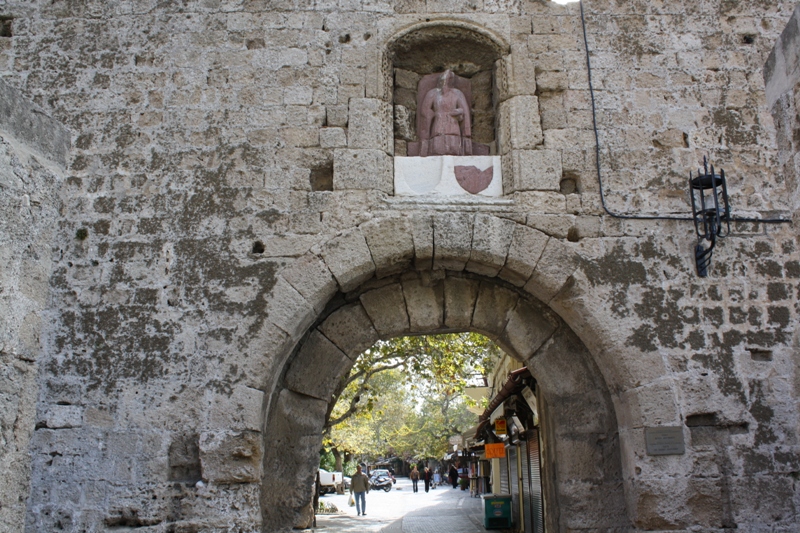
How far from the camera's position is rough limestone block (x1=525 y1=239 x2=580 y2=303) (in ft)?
15.4

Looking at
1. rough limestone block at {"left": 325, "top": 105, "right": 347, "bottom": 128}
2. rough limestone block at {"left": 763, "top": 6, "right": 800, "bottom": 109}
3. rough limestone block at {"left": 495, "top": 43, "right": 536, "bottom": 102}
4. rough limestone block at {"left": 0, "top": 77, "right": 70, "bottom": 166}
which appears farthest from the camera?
rough limestone block at {"left": 495, "top": 43, "right": 536, "bottom": 102}

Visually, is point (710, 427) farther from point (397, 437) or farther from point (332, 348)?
point (397, 437)

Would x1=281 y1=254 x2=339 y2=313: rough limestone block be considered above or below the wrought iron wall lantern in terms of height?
below

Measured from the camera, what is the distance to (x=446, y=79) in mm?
5582

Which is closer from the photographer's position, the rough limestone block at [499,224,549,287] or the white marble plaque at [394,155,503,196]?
the rough limestone block at [499,224,549,287]

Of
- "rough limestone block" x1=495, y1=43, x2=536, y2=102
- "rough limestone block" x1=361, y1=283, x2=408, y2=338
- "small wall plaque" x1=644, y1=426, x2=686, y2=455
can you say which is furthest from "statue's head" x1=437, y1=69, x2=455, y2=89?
"small wall plaque" x1=644, y1=426, x2=686, y2=455

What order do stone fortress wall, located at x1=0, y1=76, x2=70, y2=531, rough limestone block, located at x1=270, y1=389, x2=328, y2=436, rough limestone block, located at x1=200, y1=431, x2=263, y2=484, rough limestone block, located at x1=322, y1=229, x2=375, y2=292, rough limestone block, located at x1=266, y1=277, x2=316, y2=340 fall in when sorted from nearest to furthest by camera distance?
stone fortress wall, located at x1=0, y1=76, x2=70, y2=531
rough limestone block, located at x1=200, y1=431, x2=263, y2=484
rough limestone block, located at x1=266, y1=277, x2=316, y2=340
rough limestone block, located at x1=322, y1=229, x2=375, y2=292
rough limestone block, located at x1=270, y1=389, x2=328, y2=436

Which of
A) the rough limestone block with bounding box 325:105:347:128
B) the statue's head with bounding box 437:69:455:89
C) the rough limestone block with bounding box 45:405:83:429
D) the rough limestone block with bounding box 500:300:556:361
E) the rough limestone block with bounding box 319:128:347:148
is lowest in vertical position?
the rough limestone block with bounding box 45:405:83:429

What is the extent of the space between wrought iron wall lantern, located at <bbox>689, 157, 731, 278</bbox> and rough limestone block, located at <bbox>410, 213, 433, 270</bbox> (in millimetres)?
1890

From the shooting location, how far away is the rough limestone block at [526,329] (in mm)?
5066

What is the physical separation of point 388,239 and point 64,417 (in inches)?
→ 99.1

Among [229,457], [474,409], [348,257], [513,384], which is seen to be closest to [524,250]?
[348,257]

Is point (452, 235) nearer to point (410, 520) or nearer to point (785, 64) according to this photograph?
point (785, 64)

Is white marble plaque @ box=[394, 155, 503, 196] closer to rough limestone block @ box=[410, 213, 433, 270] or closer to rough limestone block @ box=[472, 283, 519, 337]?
rough limestone block @ box=[410, 213, 433, 270]
